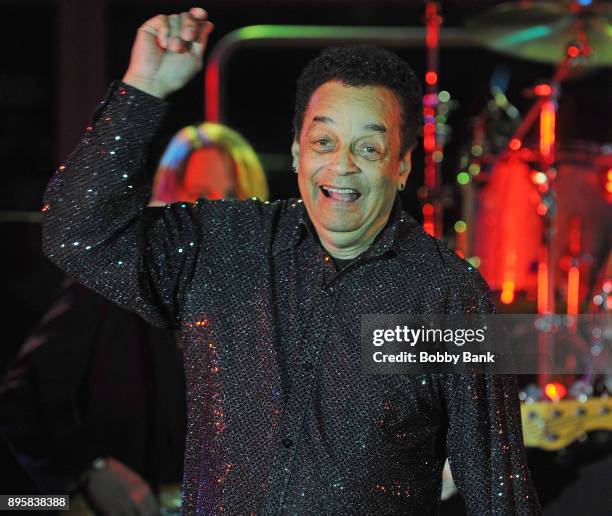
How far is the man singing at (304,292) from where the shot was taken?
1398mm

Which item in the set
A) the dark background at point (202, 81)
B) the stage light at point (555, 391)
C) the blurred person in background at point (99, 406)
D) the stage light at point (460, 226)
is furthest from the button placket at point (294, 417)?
the dark background at point (202, 81)

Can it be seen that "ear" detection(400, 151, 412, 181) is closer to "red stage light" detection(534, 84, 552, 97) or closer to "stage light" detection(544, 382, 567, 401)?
"stage light" detection(544, 382, 567, 401)

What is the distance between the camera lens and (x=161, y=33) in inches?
54.8

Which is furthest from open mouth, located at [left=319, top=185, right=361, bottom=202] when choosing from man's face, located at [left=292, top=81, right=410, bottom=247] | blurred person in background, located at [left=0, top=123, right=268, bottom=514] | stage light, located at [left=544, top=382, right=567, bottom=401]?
stage light, located at [left=544, top=382, right=567, bottom=401]

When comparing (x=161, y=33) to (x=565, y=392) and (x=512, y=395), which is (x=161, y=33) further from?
(x=565, y=392)

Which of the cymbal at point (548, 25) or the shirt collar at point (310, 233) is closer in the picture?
the shirt collar at point (310, 233)

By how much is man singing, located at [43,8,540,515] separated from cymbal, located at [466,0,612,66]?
2230 mm

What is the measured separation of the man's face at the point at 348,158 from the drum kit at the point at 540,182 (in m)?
2.02

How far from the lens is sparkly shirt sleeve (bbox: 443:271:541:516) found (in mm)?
1469

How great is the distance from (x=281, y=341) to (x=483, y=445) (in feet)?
1.25

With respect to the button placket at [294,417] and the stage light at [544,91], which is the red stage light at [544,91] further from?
the button placket at [294,417]

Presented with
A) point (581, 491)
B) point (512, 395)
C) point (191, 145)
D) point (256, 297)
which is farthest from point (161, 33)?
point (581, 491)

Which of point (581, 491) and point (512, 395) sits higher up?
point (512, 395)

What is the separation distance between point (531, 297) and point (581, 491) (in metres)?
1.13
